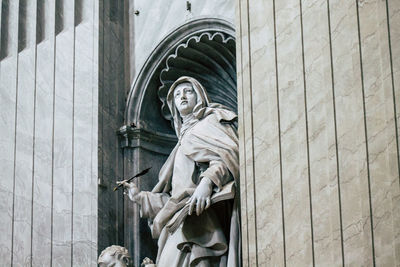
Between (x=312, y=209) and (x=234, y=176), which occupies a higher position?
(x=234, y=176)

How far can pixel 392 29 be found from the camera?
287 inches

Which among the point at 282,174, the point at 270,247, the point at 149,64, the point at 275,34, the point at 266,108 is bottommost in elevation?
the point at 270,247

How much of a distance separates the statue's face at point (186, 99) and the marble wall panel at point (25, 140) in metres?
1.92

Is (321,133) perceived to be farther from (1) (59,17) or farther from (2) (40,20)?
(2) (40,20)

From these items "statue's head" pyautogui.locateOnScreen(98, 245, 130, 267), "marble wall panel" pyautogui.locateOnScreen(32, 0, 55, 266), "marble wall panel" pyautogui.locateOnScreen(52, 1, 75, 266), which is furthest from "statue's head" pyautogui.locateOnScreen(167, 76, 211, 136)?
"marble wall panel" pyautogui.locateOnScreen(32, 0, 55, 266)

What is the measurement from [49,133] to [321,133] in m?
3.76

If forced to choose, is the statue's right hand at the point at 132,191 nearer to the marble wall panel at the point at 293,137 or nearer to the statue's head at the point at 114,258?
the statue's head at the point at 114,258

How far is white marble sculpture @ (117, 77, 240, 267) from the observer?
331 inches

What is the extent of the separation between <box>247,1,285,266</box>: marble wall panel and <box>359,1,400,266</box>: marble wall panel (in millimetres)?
916

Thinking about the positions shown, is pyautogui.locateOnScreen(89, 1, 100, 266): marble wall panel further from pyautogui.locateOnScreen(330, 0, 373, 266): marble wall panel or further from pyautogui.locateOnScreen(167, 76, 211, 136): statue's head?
pyautogui.locateOnScreen(330, 0, 373, 266): marble wall panel

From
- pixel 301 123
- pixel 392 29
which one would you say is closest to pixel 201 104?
pixel 301 123

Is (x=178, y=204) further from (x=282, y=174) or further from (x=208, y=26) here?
(x=208, y=26)

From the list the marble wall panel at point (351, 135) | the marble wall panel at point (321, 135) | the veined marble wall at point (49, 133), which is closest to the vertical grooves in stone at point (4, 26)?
the veined marble wall at point (49, 133)

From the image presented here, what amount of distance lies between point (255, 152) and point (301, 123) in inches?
21.1
